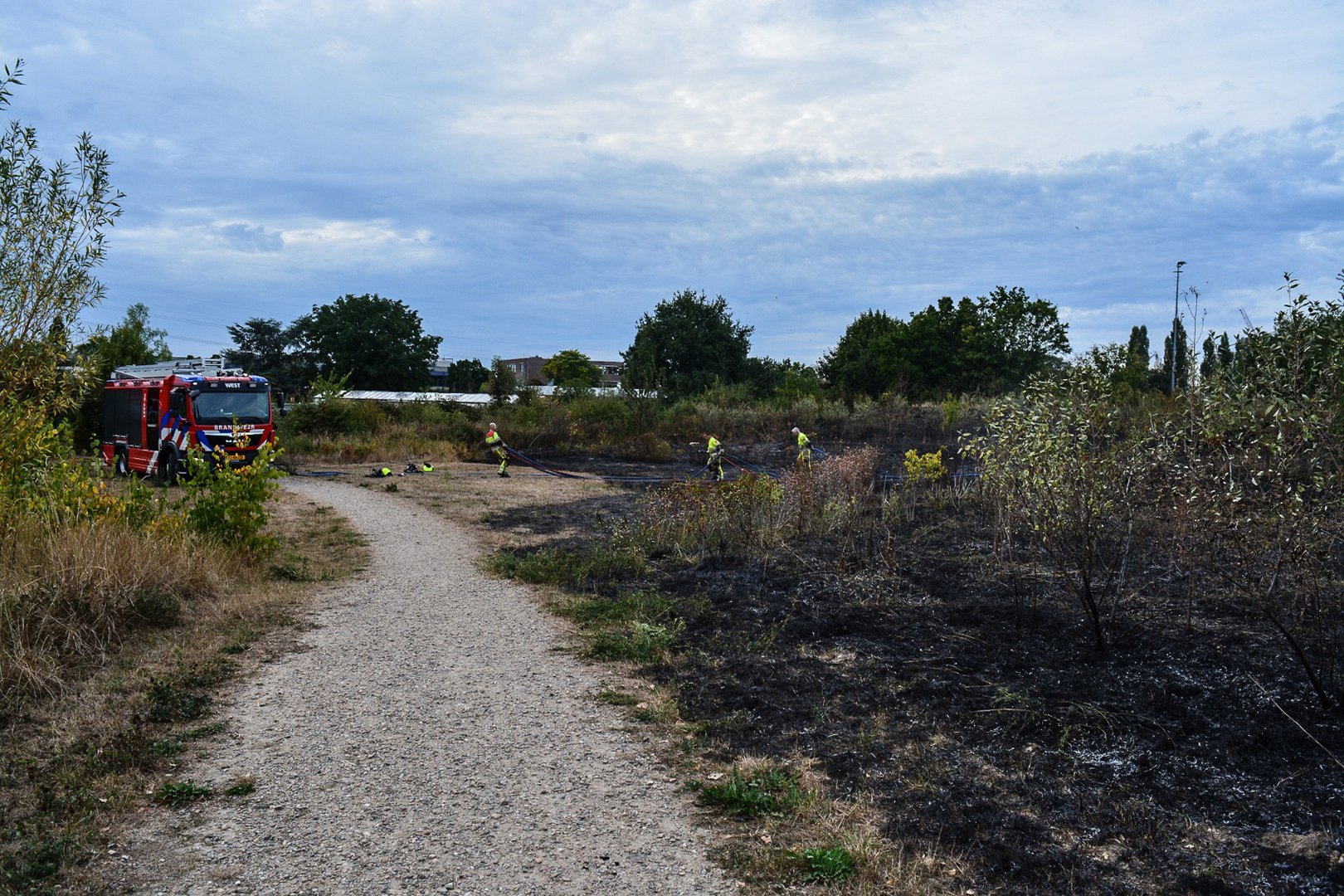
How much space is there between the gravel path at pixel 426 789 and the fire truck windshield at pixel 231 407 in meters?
13.1

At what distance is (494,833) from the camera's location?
3.81 metres

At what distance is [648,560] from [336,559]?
3609 millimetres

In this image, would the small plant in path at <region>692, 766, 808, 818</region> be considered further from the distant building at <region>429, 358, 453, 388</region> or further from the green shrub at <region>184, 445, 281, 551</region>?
the distant building at <region>429, 358, 453, 388</region>

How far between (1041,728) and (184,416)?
17866 millimetres

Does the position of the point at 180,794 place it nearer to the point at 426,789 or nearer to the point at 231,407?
the point at 426,789

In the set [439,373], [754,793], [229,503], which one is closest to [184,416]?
[229,503]

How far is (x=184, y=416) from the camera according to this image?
18.2 meters

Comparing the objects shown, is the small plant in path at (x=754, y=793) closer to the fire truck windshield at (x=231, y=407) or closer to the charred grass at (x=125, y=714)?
the charred grass at (x=125, y=714)

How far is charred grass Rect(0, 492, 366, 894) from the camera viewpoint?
3.73 m

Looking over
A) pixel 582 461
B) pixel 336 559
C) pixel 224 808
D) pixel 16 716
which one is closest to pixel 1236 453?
pixel 224 808

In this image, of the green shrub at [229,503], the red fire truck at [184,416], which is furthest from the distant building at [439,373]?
the green shrub at [229,503]

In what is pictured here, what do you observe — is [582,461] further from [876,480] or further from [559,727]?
[559,727]

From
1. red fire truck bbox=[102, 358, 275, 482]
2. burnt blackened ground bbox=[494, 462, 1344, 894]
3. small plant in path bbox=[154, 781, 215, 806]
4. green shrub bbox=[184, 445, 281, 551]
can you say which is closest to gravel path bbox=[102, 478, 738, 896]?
small plant in path bbox=[154, 781, 215, 806]

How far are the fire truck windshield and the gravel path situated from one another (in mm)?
13106
